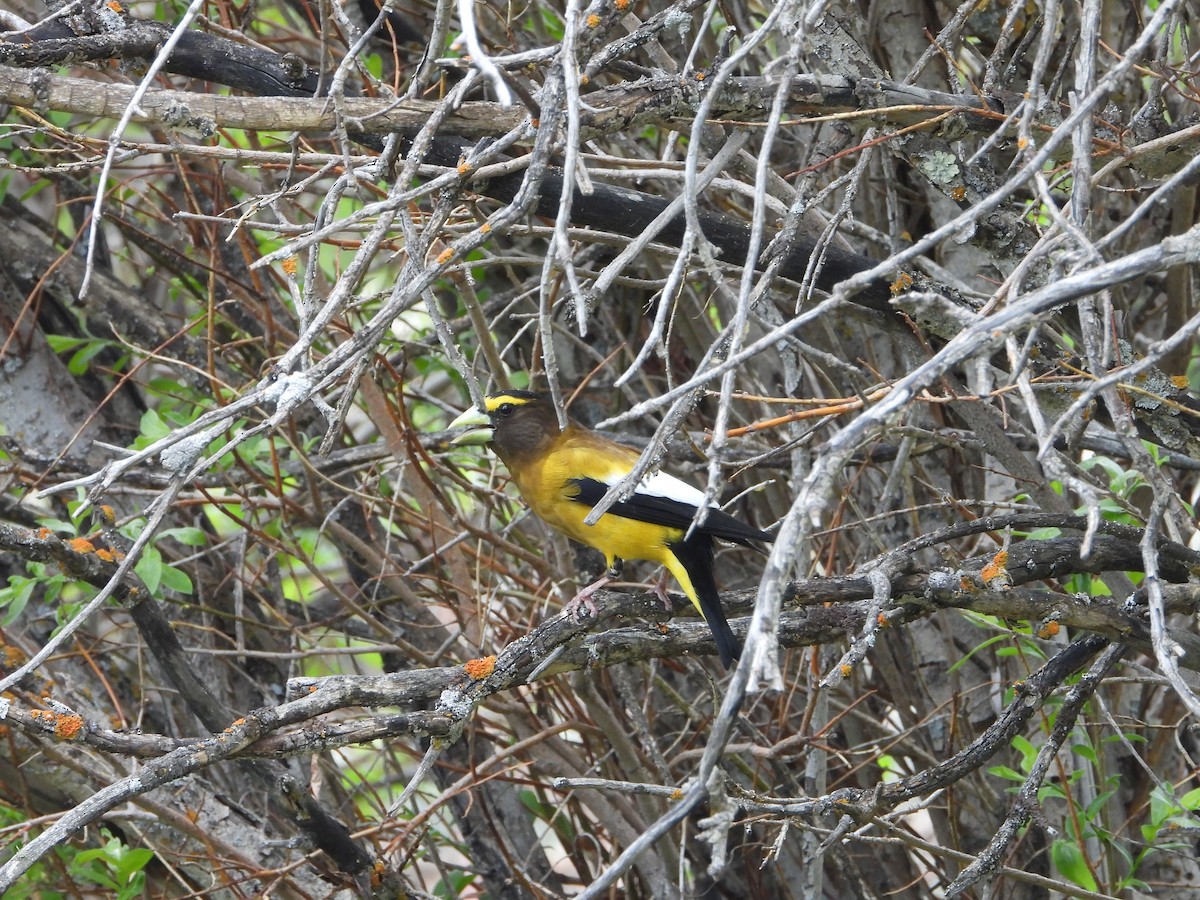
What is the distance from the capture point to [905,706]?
4754mm

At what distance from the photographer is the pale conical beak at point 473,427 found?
463cm

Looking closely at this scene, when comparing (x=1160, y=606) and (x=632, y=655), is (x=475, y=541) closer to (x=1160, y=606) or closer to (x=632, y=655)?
(x=632, y=655)

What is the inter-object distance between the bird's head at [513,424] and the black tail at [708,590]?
2.50ft

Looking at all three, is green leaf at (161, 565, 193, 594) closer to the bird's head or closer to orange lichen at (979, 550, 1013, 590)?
the bird's head

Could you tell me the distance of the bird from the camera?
14.1 feet

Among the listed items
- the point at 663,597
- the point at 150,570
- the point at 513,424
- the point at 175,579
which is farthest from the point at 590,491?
the point at 150,570

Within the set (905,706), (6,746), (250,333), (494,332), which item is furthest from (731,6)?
(6,746)

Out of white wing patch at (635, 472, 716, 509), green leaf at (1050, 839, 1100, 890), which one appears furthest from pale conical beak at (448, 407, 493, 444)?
green leaf at (1050, 839, 1100, 890)

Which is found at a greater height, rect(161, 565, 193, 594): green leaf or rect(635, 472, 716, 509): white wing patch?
rect(161, 565, 193, 594): green leaf

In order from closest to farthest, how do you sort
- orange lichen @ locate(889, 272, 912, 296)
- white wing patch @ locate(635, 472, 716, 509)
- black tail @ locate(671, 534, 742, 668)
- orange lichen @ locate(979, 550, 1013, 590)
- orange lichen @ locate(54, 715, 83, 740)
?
orange lichen @ locate(54, 715, 83, 740) < orange lichen @ locate(979, 550, 1013, 590) < orange lichen @ locate(889, 272, 912, 296) < black tail @ locate(671, 534, 742, 668) < white wing patch @ locate(635, 472, 716, 509)

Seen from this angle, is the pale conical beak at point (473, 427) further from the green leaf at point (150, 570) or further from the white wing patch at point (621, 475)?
the green leaf at point (150, 570)

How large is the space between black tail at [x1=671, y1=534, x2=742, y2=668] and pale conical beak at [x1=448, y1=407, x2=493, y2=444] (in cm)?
88

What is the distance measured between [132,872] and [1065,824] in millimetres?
2936

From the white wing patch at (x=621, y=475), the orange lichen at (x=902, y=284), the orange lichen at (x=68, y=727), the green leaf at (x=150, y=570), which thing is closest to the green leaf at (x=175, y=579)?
the green leaf at (x=150, y=570)
